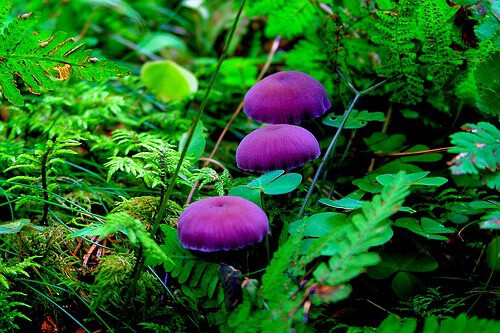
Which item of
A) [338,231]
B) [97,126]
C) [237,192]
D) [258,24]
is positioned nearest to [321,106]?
[237,192]

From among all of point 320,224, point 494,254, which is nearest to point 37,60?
point 320,224

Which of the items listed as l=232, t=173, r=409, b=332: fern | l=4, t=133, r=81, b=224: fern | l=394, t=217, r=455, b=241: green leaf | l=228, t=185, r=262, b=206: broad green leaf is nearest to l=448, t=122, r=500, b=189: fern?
l=232, t=173, r=409, b=332: fern

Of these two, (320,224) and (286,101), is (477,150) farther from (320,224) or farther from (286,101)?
(286,101)

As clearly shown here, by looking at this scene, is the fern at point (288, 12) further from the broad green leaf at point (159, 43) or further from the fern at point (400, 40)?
the broad green leaf at point (159, 43)

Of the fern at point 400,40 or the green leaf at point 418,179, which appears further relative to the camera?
the fern at point 400,40

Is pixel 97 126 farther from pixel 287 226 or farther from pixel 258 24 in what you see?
pixel 258 24

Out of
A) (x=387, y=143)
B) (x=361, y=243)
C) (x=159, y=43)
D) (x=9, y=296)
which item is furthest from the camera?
(x=159, y=43)

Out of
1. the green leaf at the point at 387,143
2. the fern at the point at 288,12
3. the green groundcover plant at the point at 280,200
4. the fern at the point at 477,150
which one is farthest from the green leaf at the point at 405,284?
the fern at the point at 288,12
